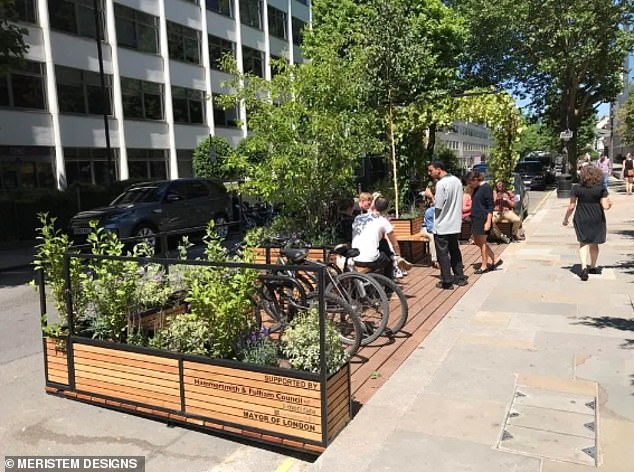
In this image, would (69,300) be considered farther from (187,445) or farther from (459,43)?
(459,43)

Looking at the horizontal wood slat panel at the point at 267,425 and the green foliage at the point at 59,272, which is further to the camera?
the green foliage at the point at 59,272

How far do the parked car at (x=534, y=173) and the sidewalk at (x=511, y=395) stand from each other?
26.3m

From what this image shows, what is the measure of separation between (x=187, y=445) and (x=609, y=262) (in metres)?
7.94

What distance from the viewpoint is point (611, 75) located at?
31.0 m

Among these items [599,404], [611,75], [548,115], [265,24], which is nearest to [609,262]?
[599,404]

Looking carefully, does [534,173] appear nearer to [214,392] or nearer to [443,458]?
[443,458]

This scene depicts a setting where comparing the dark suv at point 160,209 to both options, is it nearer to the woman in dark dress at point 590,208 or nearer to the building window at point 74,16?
the woman in dark dress at point 590,208

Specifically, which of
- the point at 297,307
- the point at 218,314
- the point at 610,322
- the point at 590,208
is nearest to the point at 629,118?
the point at 590,208

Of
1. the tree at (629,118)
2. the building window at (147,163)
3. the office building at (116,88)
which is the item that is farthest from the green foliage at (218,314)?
the tree at (629,118)

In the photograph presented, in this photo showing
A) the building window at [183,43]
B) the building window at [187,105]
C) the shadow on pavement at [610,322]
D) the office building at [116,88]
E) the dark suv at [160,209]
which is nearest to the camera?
the shadow on pavement at [610,322]

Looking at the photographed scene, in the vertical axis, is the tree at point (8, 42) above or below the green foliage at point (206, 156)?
above

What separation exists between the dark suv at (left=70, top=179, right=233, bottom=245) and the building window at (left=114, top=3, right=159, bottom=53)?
50.1 feet

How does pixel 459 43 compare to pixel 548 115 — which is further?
pixel 548 115

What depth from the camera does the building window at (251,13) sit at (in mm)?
36344
